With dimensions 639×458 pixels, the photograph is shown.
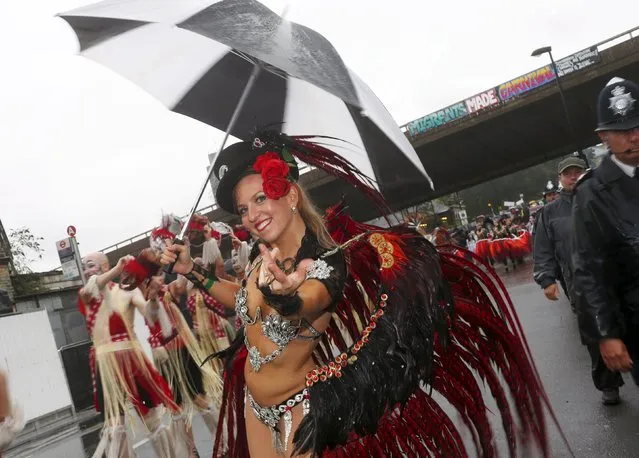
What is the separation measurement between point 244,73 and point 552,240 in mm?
4128

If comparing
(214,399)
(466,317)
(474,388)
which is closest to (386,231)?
(466,317)

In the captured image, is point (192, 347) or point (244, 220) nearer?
point (244, 220)

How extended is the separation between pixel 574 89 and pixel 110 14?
30.9 metres

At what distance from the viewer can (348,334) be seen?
128 inches

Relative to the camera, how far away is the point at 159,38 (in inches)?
124

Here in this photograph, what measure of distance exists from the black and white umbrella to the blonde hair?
0.30 meters

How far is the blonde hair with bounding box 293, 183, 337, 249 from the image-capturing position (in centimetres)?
289

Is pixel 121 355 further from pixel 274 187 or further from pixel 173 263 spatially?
pixel 274 187

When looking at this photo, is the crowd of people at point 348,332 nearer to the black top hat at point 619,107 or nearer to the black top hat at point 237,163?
the black top hat at point 237,163

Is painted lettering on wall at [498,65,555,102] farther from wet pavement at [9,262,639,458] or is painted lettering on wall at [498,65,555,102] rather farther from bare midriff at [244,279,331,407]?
bare midriff at [244,279,331,407]

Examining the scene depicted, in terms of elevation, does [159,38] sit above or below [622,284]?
above

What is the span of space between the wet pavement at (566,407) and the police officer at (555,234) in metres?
0.77

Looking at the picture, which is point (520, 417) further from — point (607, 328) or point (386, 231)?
point (386, 231)

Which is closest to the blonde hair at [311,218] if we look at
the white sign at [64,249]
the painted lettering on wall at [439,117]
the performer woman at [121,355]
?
the performer woman at [121,355]
